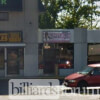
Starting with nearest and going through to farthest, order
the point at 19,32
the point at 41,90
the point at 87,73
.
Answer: the point at 41,90, the point at 87,73, the point at 19,32

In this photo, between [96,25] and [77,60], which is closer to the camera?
[77,60]

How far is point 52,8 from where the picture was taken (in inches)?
1980

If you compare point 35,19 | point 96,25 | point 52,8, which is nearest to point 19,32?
point 35,19

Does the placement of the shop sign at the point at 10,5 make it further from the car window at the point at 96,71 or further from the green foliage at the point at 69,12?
the green foliage at the point at 69,12

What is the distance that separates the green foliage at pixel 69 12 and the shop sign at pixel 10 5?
71.5ft

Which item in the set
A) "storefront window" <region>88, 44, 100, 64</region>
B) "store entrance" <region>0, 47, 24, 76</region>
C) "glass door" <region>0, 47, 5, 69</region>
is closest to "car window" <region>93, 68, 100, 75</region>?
"storefront window" <region>88, 44, 100, 64</region>

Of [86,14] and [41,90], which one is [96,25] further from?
[41,90]

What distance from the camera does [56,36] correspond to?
91.9 feet

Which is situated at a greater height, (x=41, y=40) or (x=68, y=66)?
(x=41, y=40)

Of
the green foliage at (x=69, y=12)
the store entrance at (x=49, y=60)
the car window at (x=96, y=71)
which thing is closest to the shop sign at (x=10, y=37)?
the store entrance at (x=49, y=60)

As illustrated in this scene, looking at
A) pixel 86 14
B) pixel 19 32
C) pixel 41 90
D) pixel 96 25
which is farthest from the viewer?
pixel 96 25

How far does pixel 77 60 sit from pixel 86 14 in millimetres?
22850

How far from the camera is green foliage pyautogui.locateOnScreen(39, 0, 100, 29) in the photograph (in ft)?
163

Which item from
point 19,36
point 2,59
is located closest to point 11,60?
point 2,59
